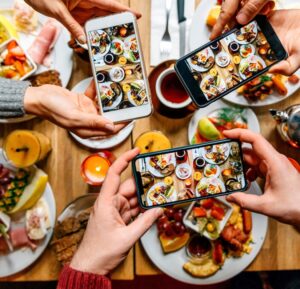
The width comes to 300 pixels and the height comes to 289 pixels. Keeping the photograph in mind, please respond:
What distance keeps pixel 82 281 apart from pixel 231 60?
70 centimetres

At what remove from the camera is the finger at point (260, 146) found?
1.04 meters

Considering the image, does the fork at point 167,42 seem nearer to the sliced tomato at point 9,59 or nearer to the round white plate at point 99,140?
the round white plate at point 99,140

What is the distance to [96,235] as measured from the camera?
1.02m

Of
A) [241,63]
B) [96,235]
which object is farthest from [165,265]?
[241,63]

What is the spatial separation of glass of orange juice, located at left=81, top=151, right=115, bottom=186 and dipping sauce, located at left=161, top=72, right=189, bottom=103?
274 millimetres

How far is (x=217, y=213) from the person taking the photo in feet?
4.09

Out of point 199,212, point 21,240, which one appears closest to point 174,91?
point 199,212

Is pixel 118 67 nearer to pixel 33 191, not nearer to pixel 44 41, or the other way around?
pixel 44 41

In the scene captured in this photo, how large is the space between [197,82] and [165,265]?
57 cm

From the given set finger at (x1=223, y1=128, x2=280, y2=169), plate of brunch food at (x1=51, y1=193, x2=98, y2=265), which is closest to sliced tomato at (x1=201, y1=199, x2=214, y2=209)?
finger at (x1=223, y1=128, x2=280, y2=169)

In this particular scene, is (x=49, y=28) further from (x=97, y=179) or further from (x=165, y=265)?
(x=165, y=265)

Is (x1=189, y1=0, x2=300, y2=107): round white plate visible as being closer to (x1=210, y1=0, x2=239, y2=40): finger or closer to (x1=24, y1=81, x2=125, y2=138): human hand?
(x1=210, y1=0, x2=239, y2=40): finger

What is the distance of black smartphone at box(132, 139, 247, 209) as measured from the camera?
112 centimetres

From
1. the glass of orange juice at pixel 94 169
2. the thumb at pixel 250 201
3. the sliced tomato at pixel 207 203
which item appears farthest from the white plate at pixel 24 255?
the thumb at pixel 250 201
